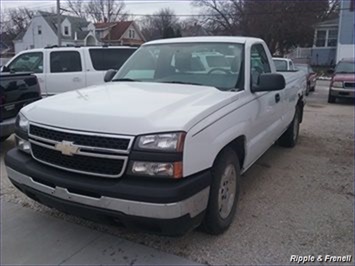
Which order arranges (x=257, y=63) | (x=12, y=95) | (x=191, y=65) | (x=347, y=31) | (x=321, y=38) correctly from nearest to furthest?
(x=191, y=65) → (x=257, y=63) → (x=12, y=95) → (x=347, y=31) → (x=321, y=38)

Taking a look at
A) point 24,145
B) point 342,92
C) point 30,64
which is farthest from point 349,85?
point 24,145

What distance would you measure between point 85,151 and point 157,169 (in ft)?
1.88

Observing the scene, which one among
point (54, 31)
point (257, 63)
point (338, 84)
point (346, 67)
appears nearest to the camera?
point (257, 63)

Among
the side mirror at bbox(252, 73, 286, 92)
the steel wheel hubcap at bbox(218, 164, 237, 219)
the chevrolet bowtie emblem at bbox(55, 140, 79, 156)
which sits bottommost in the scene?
the steel wheel hubcap at bbox(218, 164, 237, 219)

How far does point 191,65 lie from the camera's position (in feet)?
13.6

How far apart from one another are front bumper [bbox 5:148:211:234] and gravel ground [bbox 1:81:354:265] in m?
0.54

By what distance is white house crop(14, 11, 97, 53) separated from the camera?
166ft

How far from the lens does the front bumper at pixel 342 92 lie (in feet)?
46.0

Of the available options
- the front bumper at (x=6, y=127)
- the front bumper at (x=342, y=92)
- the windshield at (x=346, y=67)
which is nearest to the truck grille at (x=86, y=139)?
the front bumper at (x=6, y=127)

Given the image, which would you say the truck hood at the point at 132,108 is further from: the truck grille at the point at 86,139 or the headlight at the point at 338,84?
the headlight at the point at 338,84

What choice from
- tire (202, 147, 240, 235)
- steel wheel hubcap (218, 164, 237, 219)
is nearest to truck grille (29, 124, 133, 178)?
tire (202, 147, 240, 235)

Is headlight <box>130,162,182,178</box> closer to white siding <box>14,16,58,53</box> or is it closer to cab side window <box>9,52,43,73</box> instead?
cab side window <box>9,52,43,73</box>

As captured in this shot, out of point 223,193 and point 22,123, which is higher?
point 22,123

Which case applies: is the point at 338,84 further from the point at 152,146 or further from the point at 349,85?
the point at 152,146
